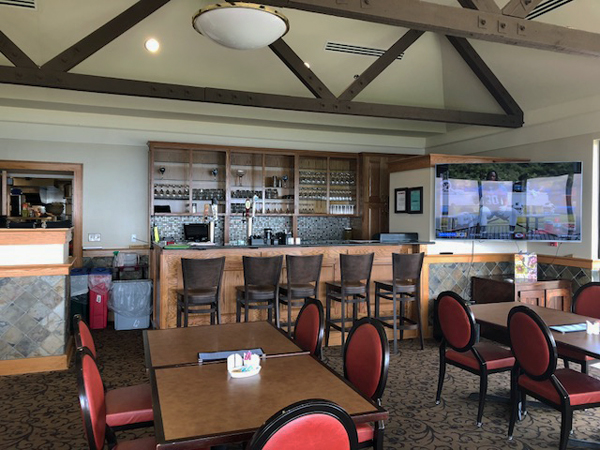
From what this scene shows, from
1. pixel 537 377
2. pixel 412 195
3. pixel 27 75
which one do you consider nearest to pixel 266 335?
pixel 537 377

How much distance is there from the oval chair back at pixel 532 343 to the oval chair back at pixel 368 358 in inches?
46.9

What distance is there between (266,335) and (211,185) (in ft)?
17.9

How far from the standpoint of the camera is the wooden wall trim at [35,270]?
470 cm

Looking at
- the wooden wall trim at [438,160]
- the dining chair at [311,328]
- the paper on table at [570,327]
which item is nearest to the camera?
the dining chair at [311,328]

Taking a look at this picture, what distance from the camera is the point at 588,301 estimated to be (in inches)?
171

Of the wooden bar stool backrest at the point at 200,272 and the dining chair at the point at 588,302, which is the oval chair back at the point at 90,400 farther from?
the dining chair at the point at 588,302

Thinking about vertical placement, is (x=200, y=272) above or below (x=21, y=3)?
below

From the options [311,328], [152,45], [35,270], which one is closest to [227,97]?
[152,45]

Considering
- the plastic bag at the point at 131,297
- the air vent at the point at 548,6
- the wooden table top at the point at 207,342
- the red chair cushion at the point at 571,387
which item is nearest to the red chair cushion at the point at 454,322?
the red chair cushion at the point at 571,387

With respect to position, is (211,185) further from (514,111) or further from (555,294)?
(555,294)

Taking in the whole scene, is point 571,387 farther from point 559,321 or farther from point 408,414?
point 408,414

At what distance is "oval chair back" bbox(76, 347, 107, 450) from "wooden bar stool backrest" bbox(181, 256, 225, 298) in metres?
2.53

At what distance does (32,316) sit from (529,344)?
14.8 feet

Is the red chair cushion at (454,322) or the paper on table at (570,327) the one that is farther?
the red chair cushion at (454,322)
